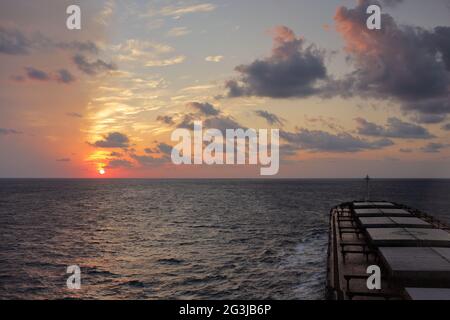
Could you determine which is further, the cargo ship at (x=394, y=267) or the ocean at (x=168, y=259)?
the ocean at (x=168, y=259)

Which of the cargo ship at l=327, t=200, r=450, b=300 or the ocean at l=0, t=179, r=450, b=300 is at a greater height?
the cargo ship at l=327, t=200, r=450, b=300

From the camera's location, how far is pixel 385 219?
3969 centimetres

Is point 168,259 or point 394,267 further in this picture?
point 168,259

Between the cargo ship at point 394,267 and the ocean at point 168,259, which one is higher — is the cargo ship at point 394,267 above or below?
above

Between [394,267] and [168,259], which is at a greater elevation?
[394,267]

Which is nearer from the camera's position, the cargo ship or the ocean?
the cargo ship
